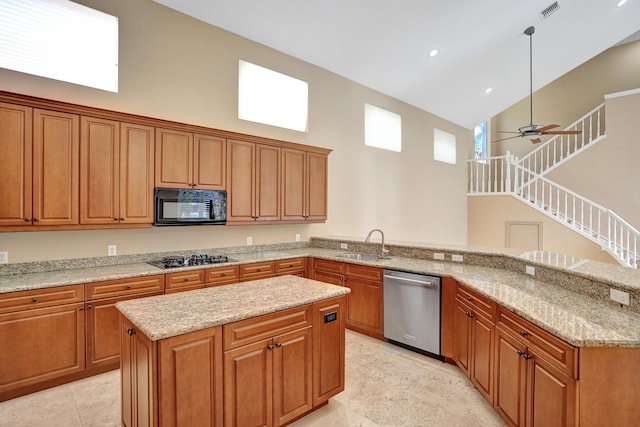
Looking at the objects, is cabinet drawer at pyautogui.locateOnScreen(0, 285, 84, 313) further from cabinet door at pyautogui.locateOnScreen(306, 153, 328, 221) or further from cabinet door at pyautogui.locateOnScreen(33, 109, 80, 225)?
cabinet door at pyautogui.locateOnScreen(306, 153, 328, 221)

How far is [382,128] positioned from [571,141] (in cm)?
542

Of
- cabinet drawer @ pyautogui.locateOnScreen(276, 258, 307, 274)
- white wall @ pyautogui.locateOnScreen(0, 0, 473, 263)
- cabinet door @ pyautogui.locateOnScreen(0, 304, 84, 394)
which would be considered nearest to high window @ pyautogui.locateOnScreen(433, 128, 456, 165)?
white wall @ pyautogui.locateOnScreen(0, 0, 473, 263)

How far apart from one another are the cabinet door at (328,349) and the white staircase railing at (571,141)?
7.93 m

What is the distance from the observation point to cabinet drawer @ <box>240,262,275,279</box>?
386 centimetres

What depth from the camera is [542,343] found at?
1.82 m

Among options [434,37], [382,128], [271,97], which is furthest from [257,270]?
[434,37]

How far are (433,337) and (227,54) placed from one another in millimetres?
4165

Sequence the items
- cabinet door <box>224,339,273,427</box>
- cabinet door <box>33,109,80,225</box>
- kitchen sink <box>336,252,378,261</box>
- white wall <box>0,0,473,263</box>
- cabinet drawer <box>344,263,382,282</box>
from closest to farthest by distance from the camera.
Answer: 1. cabinet door <box>224,339,273,427</box>
2. cabinet door <box>33,109,80,225</box>
3. white wall <box>0,0,473,263</box>
4. cabinet drawer <box>344,263,382,282</box>
5. kitchen sink <box>336,252,378,261</box>

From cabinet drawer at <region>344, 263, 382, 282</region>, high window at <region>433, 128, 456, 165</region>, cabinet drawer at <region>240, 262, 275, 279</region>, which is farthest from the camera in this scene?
high window at <region>433, 128, 456, 165</region>

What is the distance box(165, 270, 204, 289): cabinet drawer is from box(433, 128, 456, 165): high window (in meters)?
6.23

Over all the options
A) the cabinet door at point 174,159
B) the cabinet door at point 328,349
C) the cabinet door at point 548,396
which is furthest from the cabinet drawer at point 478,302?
the cabinet door at point 174,159

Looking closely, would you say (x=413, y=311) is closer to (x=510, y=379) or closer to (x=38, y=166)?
(x=510, y=379)

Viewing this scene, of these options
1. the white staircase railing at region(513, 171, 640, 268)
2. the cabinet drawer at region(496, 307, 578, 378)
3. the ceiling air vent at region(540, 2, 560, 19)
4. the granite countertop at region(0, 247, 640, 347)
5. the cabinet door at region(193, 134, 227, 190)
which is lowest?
the cabinet drawer at region(496, 307, 578, 378)

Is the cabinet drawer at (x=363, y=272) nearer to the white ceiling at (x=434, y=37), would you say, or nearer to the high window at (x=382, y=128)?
the high window at (x=382, y=128)
